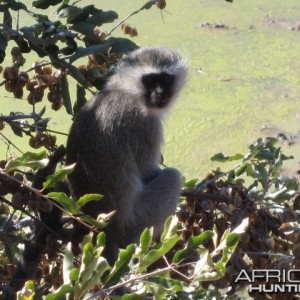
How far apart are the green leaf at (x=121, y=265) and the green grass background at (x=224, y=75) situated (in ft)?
12.5

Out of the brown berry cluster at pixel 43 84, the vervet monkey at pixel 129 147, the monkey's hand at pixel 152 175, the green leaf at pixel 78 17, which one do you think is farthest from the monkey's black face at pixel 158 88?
the green leaf at pixel 78 17

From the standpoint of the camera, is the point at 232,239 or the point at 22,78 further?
the point at 22,78

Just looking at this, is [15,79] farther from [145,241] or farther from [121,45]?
[145,241]

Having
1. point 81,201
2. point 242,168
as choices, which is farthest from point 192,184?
point 81,201

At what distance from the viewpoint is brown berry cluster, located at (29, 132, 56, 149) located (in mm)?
2686

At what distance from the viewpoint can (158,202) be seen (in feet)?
11.3

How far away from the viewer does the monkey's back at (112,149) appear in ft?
10.1

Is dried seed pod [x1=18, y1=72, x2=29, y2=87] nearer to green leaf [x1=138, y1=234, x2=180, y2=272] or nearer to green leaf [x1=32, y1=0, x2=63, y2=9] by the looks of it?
green leaf [x1=32, y1=0, x2=63, y2=9]

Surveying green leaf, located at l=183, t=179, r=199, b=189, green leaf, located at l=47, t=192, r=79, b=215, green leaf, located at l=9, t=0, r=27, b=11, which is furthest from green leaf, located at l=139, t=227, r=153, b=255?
green leaf, located at l=183, t=179, r=199, b=189

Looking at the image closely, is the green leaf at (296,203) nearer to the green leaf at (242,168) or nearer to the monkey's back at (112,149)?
the green leaf at (242,168)

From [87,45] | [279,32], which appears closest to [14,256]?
[87,45]

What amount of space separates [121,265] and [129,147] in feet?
5.55

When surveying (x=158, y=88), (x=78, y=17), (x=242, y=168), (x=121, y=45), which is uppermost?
(x=78, y=17)

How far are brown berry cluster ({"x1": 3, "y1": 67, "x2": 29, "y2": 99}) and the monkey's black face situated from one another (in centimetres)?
105
